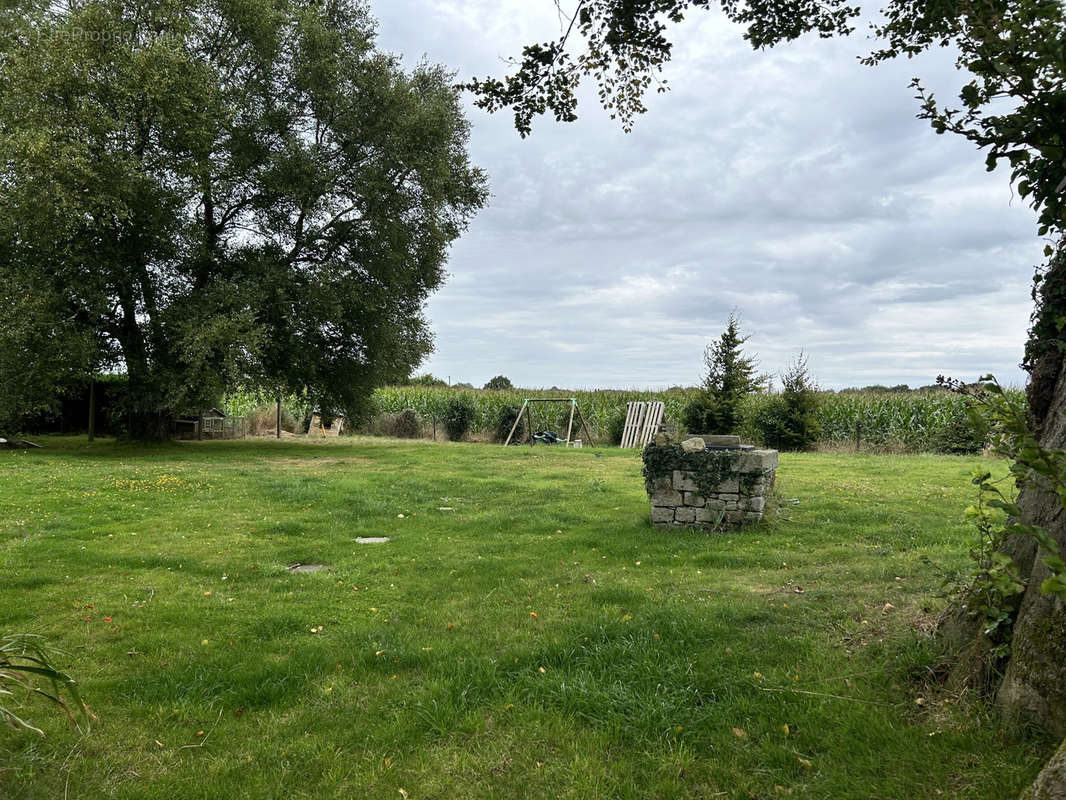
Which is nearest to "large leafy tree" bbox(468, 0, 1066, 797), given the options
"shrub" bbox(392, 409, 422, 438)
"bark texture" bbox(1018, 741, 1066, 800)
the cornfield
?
"bark texture" bbox(1018, 741, 1066, 800)

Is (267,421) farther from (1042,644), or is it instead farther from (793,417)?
(1042,644)

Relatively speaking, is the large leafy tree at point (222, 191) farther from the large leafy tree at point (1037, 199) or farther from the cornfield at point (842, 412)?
the large leafy tree at point (1037, 199)

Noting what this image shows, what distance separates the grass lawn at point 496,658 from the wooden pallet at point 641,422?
13.2 metres

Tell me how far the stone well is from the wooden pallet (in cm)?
1366

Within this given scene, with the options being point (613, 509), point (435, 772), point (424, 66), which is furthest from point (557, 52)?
point (424, 66)

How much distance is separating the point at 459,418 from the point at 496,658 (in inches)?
885

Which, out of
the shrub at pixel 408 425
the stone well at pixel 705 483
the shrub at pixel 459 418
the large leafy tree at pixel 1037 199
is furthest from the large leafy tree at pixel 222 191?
the large leafy tree at pixel 1037 199

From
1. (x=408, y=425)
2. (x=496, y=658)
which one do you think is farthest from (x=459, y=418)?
(x=496, y=658)

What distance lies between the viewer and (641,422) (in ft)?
73.9

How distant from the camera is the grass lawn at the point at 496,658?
2982 millimetres

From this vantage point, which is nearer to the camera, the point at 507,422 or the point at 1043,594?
the point at 1043,594

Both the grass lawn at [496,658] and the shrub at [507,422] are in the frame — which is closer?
the grass lawn at [496,658]

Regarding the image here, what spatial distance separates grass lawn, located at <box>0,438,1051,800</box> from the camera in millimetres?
2982

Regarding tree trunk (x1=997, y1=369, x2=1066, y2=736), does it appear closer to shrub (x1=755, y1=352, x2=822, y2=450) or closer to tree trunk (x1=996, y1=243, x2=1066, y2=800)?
tree trunk (x1=996, y1=243, x2=1066, y2=800)
